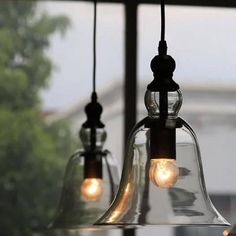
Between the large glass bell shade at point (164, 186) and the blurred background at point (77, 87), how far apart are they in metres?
1.87

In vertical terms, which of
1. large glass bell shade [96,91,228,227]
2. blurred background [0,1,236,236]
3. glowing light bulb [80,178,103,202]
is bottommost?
large glass bell shade [96,91,228,227]

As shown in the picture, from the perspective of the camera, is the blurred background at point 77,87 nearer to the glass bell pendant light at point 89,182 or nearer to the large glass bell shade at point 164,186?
the glass bell pendant light at point 89,182

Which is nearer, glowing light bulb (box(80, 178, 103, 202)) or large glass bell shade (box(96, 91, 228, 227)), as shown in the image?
large glass bell shade (box(96, 91, 228, 227))

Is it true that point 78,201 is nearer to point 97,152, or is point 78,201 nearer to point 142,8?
point 97,152

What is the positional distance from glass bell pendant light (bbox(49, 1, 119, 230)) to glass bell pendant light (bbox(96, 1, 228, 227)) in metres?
0.55

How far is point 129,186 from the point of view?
139 cm

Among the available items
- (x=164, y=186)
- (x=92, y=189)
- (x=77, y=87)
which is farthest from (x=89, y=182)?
(x=77, y=87)

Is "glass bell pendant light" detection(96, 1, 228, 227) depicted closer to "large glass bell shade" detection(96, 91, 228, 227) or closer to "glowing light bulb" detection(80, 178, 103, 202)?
"large glass bell shade" detection(96, 91, 228, 227)

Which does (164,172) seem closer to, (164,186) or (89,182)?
(164,186)

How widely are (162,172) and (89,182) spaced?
70 cm

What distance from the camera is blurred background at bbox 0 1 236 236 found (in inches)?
129

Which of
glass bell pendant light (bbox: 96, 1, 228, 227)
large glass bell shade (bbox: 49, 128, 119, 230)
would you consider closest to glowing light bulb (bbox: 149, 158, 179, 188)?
glass bell pendant light (bbox: 96, 1, 228, 227)

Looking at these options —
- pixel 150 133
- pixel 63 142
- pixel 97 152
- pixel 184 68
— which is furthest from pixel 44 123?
pixel 150 133

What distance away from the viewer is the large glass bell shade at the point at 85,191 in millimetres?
1929
